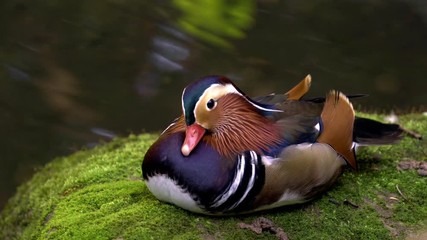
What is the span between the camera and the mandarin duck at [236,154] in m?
2.33

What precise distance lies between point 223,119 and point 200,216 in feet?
1.18

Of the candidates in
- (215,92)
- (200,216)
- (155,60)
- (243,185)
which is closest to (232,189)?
(243,185)

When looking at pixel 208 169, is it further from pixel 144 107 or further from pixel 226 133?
pixel 144 107

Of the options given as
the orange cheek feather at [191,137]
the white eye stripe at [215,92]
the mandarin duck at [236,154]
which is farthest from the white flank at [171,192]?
the white eye stripe at [215,92]

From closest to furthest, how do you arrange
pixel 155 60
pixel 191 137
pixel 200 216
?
pixel 191 137, pixel 200 216, pixel 155 60

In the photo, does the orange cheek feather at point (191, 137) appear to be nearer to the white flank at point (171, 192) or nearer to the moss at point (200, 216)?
the white flank at point (171, 192)

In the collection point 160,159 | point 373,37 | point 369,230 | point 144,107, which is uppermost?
point 160,159

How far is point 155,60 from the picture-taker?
19.8 feet

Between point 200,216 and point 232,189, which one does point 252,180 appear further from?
point 200,216

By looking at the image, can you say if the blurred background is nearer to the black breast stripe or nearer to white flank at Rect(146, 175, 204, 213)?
white flank at Rect(146, 175, 204, 213)

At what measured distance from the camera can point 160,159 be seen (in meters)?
2.37


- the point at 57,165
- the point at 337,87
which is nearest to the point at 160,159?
the point at 57,165

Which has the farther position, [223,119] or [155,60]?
[155,60]

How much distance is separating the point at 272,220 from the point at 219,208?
0.26 m
